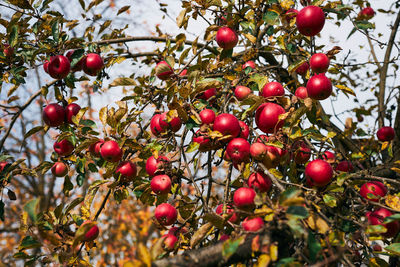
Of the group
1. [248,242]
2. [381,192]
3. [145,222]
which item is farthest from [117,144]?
[145,222]

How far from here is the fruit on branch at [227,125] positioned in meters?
1.39

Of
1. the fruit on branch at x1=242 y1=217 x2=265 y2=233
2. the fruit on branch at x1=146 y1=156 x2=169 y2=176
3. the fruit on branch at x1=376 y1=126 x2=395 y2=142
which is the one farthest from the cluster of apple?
the fruit on branch at x1=376 y1=126 x2=395 y2=142

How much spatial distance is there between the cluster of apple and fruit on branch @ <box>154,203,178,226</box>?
104cm

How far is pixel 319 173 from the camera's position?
1.44 meters

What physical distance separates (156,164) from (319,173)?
2.50ft

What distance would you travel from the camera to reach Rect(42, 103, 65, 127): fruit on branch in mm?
1967

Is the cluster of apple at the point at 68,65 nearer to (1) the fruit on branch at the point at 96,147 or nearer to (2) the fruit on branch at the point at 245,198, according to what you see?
(1) the fruit on branch at the point at 96,147

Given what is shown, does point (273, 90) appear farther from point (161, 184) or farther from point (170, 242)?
point (170, 242)

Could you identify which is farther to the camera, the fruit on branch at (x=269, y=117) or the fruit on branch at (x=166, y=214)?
the fruit on branch at (x=166, y=214)

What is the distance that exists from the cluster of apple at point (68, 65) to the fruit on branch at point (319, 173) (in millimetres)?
1463

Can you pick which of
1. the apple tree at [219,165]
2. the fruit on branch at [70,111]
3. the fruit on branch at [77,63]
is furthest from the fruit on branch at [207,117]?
the fruit on branch at [77,63]

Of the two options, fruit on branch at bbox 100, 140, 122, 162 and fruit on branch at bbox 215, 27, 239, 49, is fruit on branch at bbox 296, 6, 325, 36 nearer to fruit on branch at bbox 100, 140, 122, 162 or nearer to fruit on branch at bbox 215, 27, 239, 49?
fruit on branch at bbox 215, 27, 239, 49

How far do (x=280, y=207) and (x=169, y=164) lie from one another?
683 millimetres

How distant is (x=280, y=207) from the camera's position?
3.28 feet
